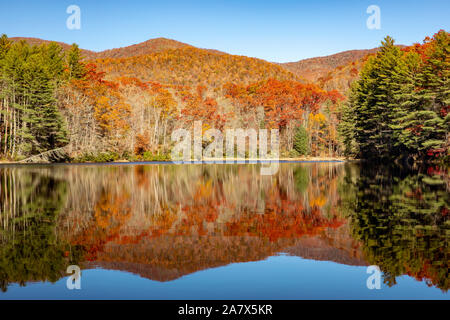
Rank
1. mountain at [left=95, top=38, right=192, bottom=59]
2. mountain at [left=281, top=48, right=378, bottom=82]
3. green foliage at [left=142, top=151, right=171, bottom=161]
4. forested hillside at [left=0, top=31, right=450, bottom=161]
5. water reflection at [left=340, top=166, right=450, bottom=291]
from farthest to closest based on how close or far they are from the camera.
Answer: mountain at [left=281, top=48, right=378, bottom=82] → mountain at [left=95, top=38, right=192, bottom=59] → green foliage at [left=142, top=151, right=171, bottom=161] → forested hillside at [left=0, top=31, right=450, bottom=161] → water reflection at [left=340, top=166, right=450, bottom=291]

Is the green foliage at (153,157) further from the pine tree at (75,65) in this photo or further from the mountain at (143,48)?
the mountain at (143,48)

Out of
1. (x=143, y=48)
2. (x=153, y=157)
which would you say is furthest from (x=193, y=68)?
(x=153, y=157)

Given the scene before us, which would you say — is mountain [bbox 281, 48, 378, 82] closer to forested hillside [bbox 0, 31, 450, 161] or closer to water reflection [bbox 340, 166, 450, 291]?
forested hillside [bbox 0, 31, 450, 161]

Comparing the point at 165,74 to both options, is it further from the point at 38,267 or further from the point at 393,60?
the point at 38,267

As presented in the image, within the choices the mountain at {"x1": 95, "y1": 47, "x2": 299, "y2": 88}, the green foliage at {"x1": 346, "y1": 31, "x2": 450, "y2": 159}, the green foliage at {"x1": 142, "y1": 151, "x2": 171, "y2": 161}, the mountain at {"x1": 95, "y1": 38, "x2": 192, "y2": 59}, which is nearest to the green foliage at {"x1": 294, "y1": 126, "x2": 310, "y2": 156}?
the green foliage at {"x1": 346, "y1": 31, "x2": 450, "y2": 159}

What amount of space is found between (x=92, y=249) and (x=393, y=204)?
9183 millimetres

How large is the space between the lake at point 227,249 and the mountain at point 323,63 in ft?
404

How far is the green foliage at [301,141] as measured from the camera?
62472mm

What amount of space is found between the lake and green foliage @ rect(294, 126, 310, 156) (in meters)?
49.6

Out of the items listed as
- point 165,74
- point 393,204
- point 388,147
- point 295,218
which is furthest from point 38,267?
point 165,74

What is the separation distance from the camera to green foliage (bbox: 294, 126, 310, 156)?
62472 mm

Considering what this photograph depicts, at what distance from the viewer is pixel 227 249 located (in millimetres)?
7309

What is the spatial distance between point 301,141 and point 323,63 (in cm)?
8484

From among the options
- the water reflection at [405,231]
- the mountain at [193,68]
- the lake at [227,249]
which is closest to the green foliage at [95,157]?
the lake at [227,249]
